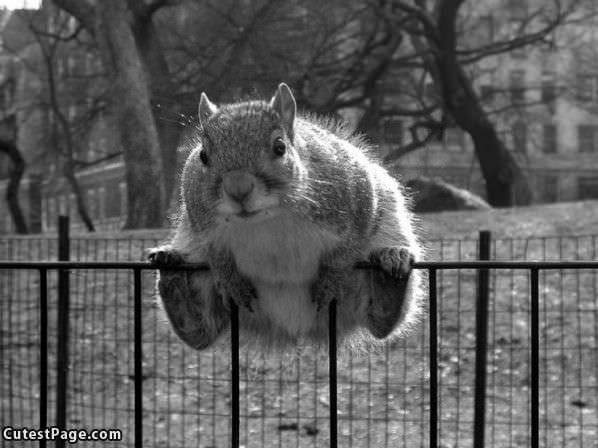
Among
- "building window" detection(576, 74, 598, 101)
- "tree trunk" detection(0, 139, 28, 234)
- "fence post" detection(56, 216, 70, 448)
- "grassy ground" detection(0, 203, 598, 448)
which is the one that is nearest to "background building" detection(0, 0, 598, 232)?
"building window" detection(576, 74, 598, 101)

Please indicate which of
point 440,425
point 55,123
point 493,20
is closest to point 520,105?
point 493,20

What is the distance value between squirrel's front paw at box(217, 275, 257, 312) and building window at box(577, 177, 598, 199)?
32.5 metres

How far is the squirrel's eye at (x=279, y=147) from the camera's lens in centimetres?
211

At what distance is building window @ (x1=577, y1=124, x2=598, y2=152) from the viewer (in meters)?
36.9

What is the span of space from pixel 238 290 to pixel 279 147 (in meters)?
0.42

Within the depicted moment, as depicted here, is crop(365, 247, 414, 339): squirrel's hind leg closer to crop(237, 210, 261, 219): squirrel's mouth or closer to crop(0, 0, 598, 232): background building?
crop(237, 210, 261, 219): squirrel's mouth

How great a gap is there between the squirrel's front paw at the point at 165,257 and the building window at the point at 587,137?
36.6 metres

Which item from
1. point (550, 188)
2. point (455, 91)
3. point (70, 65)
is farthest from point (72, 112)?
point (550, 188)

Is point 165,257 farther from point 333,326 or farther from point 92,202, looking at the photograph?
point 92,202

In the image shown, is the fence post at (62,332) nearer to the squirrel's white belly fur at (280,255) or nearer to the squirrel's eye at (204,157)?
the squirrel's white belly fur at (280,255)

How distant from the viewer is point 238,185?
6.43ft

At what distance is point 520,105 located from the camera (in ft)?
62.1

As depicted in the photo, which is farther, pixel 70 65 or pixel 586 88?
pixel 586 88

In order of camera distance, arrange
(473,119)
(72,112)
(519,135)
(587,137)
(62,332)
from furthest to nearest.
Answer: (587,137) → (519,135) → (72,112) → (473,119) → (62,332)
